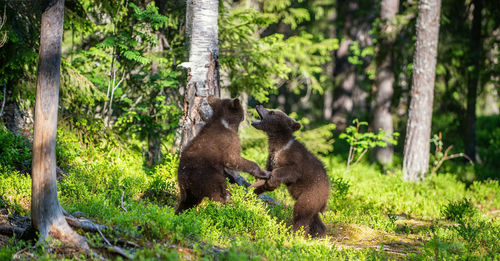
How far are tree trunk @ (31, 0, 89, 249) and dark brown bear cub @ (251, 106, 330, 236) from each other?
291cm

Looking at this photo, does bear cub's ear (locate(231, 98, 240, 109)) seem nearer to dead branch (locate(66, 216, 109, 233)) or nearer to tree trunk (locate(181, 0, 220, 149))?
tree trunk (locate(181, 0, 220, 149))

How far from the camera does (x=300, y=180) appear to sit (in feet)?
21.0

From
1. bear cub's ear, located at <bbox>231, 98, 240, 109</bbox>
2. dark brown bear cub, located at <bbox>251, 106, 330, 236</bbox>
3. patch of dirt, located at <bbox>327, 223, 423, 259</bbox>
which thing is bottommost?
patch of dirt, located at <bbox>327, 223, 423, 259</bbox>

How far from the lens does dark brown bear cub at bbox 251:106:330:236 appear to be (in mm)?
6312

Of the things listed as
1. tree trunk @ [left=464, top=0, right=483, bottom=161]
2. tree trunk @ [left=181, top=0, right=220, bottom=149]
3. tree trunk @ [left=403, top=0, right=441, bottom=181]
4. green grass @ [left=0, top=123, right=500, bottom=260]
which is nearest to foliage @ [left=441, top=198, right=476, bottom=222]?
green grass @ [left=0, top=123, right=500, bottom=260]

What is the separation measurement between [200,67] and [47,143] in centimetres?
382

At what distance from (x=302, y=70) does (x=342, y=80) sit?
33.6ft

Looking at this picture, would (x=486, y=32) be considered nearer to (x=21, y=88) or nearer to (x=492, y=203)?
(x=492, y=203)

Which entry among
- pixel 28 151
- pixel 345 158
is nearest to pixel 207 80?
pixel 28 151

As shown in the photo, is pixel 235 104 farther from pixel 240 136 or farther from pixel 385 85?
pixel 385 85

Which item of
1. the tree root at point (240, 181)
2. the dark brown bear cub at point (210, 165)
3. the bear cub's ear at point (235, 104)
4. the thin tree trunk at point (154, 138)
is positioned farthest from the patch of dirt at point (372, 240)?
the thin tree trunk at point (154, 138)

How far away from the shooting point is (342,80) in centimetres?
2402

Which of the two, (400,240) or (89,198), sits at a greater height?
(89,198)

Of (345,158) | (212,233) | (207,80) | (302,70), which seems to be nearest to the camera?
(212,233)
